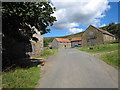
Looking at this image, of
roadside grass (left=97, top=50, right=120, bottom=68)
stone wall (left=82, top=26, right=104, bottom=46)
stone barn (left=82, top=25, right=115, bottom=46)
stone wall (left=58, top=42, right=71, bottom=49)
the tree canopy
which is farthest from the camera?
stone wall (left=58, top=42, right=71, bottom=49)

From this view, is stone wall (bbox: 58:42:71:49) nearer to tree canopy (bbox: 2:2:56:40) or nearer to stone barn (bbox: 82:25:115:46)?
stone barn (bbox: 82:25:115:46)

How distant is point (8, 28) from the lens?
20.5 ft

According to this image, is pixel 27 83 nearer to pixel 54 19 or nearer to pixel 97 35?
pixel 54 19

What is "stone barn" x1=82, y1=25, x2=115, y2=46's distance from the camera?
107ft

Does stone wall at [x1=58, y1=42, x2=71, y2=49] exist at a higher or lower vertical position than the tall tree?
lower

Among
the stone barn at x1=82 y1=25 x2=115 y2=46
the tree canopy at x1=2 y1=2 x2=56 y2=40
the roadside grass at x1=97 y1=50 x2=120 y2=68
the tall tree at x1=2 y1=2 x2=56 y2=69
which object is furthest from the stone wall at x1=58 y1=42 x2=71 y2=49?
the tree canopy at x1=2 y1=2 x2=56 y2=40

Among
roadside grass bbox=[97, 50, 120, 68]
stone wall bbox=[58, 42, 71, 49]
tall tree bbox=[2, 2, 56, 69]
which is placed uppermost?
tall tree bbox=[2, 2, 56, 69]

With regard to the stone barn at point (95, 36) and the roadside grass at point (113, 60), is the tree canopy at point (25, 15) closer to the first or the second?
the roadside grass at point (113, 60)

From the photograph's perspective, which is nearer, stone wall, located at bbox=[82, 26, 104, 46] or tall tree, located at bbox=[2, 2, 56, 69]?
tall tree, located at bbox=[2, 2, 56, 69]

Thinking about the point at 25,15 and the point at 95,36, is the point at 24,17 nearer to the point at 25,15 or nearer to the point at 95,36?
the point at 25,15

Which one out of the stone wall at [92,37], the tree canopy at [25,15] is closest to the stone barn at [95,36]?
the stone wall at [92,37]

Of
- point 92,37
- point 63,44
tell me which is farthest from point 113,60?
point 63,44

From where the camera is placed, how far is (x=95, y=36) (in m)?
34.9

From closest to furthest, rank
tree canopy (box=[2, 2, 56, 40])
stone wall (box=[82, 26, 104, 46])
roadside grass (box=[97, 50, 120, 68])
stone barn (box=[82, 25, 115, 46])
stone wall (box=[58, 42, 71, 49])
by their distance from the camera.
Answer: tree canopy (box=[2, 2, 56, 40]) → roadside grass (box=[97, 50, 120, 68]) → stone barn (box=[82, 25, 115, 46]) → stone wall (box=[82, 26, 104, 46]) → stone wall (box=[58, 42, 71, 49])
